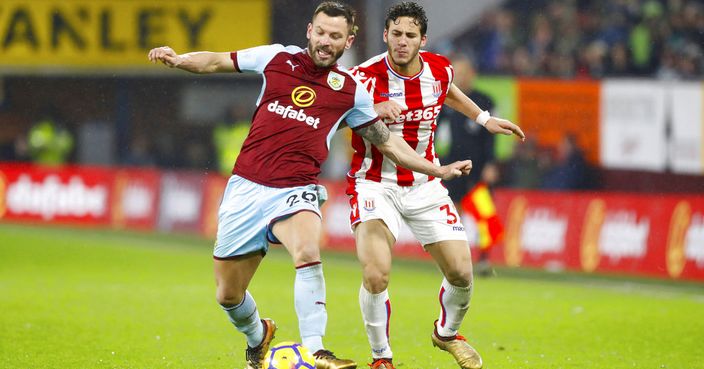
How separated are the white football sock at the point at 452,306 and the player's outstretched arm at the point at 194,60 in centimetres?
198

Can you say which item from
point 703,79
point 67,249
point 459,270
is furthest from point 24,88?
point 459,270

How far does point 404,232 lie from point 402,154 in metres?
9.24

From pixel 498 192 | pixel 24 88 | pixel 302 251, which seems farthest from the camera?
pixel 24 88

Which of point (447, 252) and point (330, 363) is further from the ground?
point (447, 252)

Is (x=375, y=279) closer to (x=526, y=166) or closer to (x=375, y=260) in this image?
(x=375, y=260)

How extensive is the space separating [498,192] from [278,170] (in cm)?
939

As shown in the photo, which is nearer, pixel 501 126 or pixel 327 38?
pixel 327 38

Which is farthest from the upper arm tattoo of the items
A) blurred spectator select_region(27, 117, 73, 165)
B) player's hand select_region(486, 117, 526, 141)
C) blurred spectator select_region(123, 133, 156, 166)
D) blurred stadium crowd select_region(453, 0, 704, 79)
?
blurred spectator select_region(27, 117, 73, 165)

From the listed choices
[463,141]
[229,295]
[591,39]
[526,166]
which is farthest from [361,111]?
[591,39]

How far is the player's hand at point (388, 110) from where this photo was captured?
25.2ft

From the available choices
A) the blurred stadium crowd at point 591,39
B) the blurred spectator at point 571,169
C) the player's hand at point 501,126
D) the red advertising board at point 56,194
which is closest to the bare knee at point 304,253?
the player's hand at point 501,126

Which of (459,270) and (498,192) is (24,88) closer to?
(498,192)

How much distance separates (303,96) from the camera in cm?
732

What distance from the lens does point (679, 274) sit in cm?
1446
